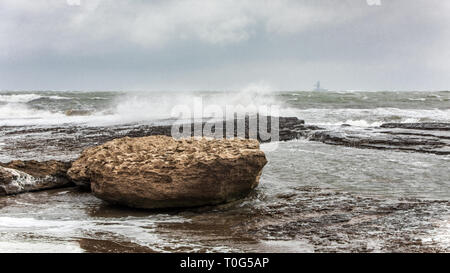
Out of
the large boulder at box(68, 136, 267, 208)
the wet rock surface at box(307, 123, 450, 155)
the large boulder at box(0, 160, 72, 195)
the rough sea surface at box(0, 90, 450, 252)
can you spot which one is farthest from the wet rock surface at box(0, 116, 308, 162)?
the rough sea surface at box(0, 90, 450, 252)

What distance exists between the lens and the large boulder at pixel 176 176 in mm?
5883

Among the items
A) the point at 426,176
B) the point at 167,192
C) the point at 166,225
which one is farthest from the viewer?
the point at 426,176

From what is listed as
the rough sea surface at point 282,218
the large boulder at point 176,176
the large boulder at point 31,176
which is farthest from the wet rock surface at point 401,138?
the large boulder at point 31,176

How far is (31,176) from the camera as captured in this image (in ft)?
23.7

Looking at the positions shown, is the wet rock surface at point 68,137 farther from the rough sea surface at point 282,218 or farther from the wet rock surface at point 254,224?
the rough sea surface at point 282,218

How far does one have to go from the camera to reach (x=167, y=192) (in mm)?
5852

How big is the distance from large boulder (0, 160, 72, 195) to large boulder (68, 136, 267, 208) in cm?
136

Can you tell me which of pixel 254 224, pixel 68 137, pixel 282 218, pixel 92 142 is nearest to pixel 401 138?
pixel 282 218

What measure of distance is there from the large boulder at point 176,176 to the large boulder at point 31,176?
136 centimetres

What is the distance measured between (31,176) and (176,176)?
10.1 ft

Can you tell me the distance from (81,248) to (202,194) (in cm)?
214

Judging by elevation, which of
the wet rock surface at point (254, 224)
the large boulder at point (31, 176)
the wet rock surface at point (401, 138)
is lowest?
the wet rock surface at point (254, 224)
